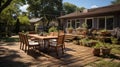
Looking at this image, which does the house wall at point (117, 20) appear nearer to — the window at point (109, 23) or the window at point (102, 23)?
the window at point (109, 23)

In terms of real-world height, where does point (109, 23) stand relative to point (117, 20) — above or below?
below

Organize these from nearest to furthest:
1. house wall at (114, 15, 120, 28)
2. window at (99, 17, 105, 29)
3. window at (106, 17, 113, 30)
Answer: house wall at (114, 15, 120, 28), window at (106, 17, 113, 30), window at (99, 17, 105, 29)

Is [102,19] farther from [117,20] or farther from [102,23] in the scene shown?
[117,20]

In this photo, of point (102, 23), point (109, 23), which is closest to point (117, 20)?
point (109, 23)

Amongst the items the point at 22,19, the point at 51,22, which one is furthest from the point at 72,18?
the point at 51,22

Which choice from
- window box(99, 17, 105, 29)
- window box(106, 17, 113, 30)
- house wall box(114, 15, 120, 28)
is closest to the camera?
house wall box(114, 15, 120, 28)

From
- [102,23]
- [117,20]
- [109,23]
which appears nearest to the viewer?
[117,20]

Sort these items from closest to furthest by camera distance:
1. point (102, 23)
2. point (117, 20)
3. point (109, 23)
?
point (117, 20) → point (109, 23) → point (102, 23)

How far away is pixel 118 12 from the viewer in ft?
44.3

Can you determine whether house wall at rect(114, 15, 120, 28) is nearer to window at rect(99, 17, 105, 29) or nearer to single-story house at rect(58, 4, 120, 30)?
single-story house at rect(58, 4, 120, 30)

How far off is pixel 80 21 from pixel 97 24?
281 cm

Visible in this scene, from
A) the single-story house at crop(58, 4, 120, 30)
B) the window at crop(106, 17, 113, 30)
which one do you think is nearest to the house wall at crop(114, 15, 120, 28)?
the single-story house at crop(58, 4, 120, 30)

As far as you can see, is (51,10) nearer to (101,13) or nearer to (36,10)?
(36,10)

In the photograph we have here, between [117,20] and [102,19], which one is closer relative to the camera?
[117,20]
